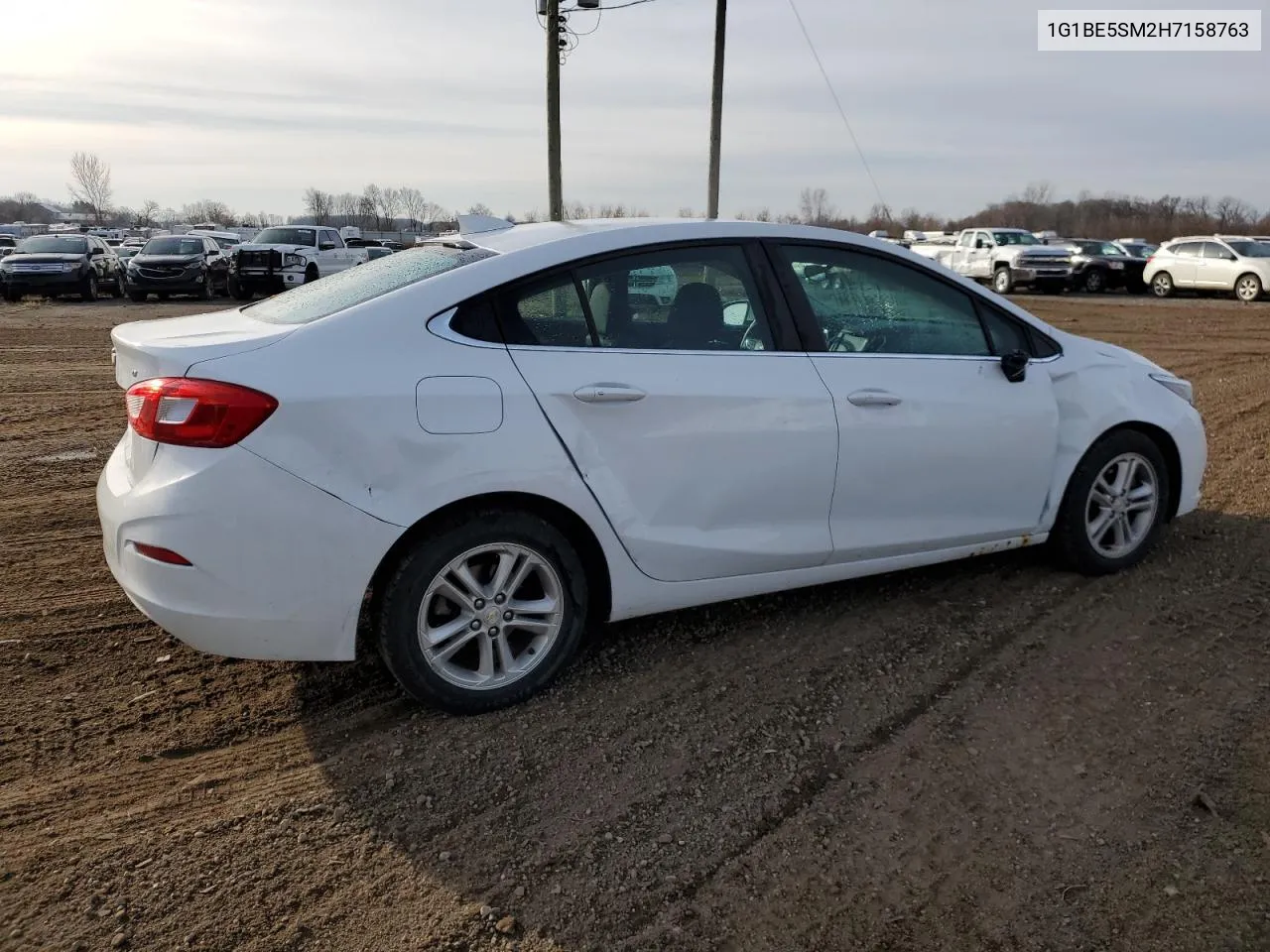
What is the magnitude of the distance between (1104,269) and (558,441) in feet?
94.5

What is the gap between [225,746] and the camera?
3.21 metres

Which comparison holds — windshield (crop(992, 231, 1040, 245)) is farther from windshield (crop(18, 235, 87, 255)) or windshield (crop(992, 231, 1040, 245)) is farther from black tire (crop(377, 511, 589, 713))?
black tire (crop(377, 511, 589, 713))

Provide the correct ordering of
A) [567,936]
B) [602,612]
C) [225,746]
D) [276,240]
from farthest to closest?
1. [276,240]
2. [602,612]
3. [225,746]
4. [567,936]

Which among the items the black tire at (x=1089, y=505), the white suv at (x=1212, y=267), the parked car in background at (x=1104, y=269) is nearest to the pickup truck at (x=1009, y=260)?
the parked car in background at (x=1104, y=269)

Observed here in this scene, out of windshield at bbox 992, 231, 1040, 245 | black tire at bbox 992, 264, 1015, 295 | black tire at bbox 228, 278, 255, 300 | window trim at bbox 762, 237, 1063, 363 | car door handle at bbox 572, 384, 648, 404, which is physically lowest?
black tire at bbox 228, 278, 255, 300

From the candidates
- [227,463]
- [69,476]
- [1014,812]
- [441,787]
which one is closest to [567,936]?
[441,787]

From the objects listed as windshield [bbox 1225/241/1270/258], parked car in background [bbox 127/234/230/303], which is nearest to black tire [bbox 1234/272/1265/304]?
windshield [bbox 1225/241/1270/258]

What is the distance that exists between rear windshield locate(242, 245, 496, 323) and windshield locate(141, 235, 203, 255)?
72.5 feet

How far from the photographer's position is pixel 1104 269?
28062 mm

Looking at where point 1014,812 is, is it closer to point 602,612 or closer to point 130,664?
point 602,612

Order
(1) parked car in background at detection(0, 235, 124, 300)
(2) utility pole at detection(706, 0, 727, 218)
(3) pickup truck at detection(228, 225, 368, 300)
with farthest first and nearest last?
(3) pickup truck at detection(228, 225, 368, 300) → (1) parked car in background at detection(0, 235, 124, 300) → (2) utility pole at detection(706, 0, 727, 218)

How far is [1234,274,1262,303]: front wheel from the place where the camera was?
77.2 ft

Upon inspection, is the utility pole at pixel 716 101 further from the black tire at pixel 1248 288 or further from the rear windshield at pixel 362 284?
the rear windshield at pixel 362 284

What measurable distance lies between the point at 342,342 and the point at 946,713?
2319mm
